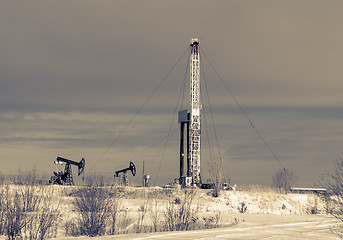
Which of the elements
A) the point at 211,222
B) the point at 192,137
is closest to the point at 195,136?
the point at 192,137

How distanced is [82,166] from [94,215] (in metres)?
29.2

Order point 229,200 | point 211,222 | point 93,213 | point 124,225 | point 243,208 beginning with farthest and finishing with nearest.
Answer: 1. point 229,200
2. point 243,208
3. point 211,222
4. point 124,225
5. point 93,213

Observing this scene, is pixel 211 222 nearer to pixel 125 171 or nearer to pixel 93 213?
pixel 93 213

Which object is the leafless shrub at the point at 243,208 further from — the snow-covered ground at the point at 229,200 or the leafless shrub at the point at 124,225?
the leafless shrub at the point at 124,225

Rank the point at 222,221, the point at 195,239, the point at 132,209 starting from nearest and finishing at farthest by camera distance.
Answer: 1. the point at 195,239
2. the point at 222,221
3. the point at 132,209

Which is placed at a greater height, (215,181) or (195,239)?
(215,181)

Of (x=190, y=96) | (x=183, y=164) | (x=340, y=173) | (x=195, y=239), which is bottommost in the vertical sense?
(x=195, y=239)

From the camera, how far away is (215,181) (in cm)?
5662

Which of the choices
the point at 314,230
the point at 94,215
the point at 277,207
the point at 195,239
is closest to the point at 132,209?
the point at 94,215

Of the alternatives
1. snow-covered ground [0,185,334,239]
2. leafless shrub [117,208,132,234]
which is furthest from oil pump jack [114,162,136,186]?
leafless shrub [117,208,132,234]

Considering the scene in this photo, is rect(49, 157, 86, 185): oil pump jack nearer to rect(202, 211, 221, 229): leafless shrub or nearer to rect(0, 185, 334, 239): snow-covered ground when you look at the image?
rect(0, 185, 334, 239): snow-covered ground

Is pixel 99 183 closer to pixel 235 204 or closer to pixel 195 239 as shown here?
pixel 195 239

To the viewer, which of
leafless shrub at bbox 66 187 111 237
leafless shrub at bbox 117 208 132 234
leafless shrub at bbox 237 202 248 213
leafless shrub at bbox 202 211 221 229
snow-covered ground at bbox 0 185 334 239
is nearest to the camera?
leafless shrub at bbox 66 187 111 237

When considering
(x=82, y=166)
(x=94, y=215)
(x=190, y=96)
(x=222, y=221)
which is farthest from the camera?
(x=190, y=96)
